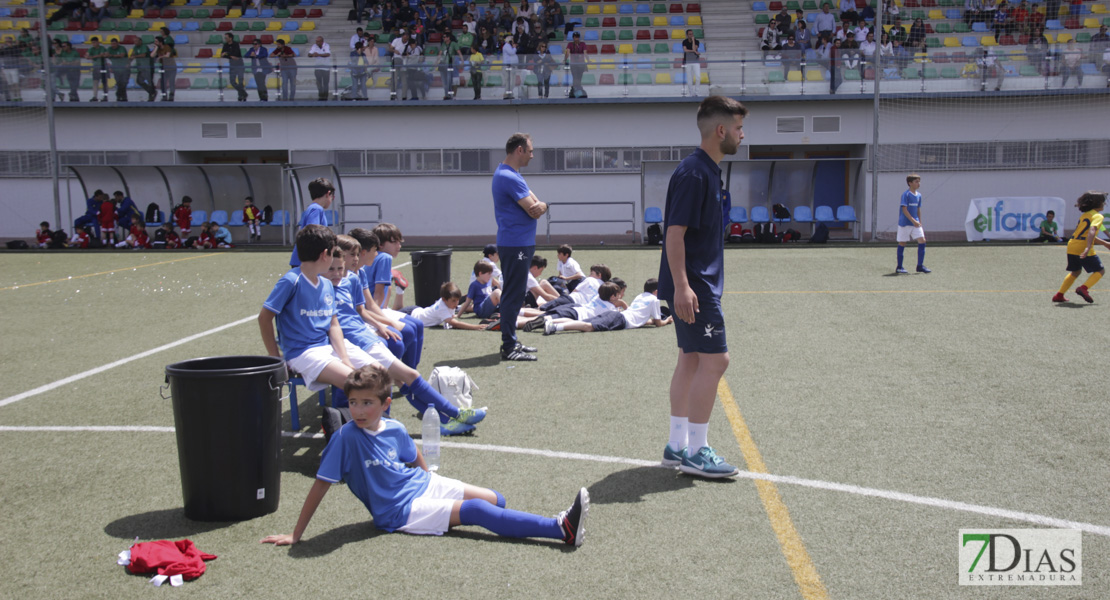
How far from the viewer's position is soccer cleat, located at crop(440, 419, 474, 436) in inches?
217

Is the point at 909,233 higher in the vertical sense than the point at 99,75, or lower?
lower

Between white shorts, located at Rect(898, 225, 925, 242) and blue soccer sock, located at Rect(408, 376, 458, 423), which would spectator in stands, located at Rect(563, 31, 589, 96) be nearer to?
white shorts, located at Rect(898, 225, 925, 242)

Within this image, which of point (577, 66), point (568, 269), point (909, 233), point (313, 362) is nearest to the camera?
point (313, 362)

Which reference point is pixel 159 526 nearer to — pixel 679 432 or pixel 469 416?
pixel 469 416

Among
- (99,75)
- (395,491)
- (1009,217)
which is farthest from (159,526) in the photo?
(99,75)

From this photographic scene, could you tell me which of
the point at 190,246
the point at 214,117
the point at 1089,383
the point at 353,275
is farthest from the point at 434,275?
the point at 214,117

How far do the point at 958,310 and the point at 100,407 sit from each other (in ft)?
30.7

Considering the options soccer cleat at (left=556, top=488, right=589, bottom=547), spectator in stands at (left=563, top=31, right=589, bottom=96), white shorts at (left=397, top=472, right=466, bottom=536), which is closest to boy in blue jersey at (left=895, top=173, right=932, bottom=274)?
spectator in stands at (left=563, top=31, right=589, bottom=96)

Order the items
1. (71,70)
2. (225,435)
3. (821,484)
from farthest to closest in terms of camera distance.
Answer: (71,70)
(821,484)
(225,435)

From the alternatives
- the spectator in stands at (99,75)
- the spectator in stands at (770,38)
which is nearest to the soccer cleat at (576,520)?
the spectator in stands at (770,38)

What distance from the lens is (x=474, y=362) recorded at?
311 inches

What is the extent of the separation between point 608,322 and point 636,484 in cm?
507

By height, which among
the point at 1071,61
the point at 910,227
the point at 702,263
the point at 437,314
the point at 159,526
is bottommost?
the point at 159,526

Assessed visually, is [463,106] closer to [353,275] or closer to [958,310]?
[958,310]
